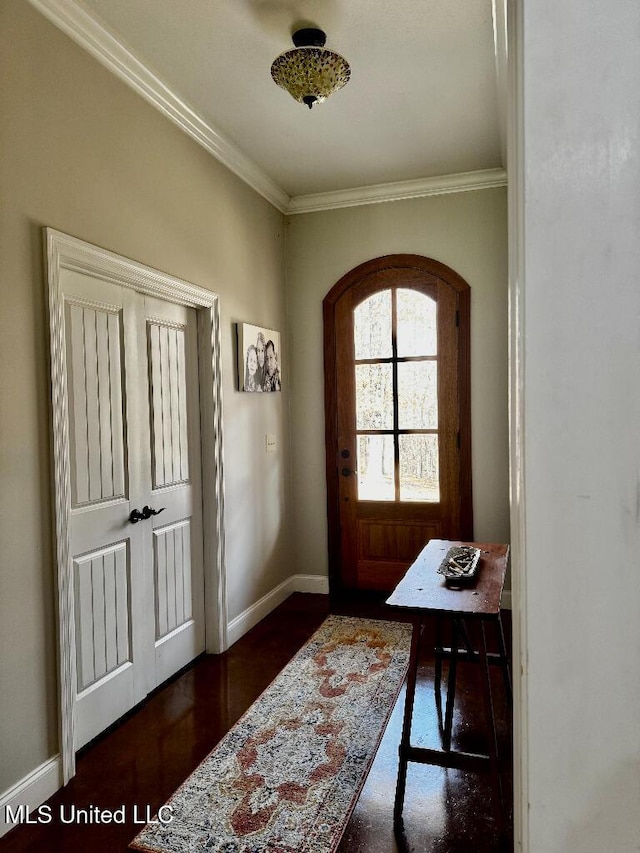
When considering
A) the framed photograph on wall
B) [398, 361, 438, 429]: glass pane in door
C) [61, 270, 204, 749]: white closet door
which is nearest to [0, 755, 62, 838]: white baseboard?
[61, 270, 204, 749]: white closet door

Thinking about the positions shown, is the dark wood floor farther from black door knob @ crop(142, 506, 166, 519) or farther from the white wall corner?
black door knob @ crop(142, 506, 166, 519)

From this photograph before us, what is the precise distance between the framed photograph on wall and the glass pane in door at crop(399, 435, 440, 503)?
3.41 ft

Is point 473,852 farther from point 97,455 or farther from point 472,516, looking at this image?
point 472,516

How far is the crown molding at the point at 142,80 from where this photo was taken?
82.7 inches

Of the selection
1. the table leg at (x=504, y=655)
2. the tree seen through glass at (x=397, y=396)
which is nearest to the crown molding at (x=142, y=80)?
the tree seen through glass at (x=397, y=396)

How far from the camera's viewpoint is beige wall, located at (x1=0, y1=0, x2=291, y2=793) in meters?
1.90

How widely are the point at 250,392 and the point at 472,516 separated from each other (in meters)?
1.77

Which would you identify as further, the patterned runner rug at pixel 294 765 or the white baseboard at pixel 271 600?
the white baseboard at pixel 271 600

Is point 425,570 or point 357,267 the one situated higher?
point 357,267

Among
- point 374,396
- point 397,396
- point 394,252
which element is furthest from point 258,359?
point 394,252

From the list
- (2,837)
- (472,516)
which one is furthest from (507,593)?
(2,837)

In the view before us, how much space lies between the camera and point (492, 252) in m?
3.82

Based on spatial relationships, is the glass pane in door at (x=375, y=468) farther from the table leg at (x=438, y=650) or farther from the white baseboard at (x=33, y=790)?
the white baseboard at (x=33, y=790)

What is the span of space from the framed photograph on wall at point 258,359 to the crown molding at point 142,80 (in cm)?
99
